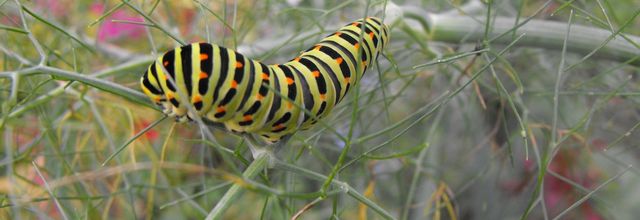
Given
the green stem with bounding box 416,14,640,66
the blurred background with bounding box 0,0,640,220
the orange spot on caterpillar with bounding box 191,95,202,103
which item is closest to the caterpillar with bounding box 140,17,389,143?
the orange spot on caterpillar with bounding box 191,95,202,103

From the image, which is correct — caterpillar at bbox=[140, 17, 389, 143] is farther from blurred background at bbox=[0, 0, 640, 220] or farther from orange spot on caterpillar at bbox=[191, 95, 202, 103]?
blurred background at bbox=[0, 0, 640, 220]

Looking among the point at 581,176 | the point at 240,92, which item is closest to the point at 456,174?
the point at 581,176

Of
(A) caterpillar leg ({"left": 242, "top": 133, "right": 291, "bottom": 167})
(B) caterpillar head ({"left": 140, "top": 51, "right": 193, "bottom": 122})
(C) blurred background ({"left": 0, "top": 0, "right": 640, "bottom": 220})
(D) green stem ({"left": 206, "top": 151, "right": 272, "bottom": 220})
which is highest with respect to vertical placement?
(C) blurred background ({"left": 0, "top": 0, "right": 640, "bottom": 220})

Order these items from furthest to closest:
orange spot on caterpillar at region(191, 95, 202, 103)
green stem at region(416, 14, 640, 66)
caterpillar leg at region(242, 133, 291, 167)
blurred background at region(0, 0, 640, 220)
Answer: blurred background at region(0, 0, 640, 220) → green stem at region(416, 14, 640, 66) → caterpillar leg at region(242, 133, 291, 167) → orange spot on caterpillar at region(191, 95, 202, 103)

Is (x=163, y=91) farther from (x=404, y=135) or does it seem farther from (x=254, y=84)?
(x=404, y=135)

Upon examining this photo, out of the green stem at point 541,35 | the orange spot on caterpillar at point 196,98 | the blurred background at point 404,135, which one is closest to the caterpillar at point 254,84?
the orange spot on caterpillar at point 196,98

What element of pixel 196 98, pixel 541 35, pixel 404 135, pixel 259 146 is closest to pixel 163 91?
pixel 196 98

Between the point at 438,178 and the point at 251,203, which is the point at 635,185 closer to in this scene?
the point at 438,178
